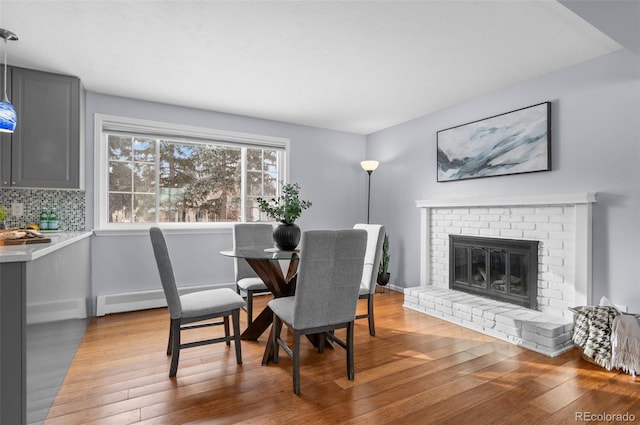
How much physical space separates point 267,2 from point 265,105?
192 centimetres

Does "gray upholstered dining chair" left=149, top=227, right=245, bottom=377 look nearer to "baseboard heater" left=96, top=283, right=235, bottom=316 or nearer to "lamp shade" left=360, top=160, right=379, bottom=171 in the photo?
"baseboard heater" left=96, top=283, right=235, bottom=316

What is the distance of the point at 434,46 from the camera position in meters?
2.53

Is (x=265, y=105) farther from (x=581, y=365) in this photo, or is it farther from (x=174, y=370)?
(x=581, y=365)

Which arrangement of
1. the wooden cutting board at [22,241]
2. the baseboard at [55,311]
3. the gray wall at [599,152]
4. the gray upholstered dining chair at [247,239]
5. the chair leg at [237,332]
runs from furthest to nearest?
the gray upholstered dining chair at [247,239] → the gray wall at [599,152] → the chair leg at [237,332] → the wooden cutting board at [22,241] → the baseboard at [55,311]

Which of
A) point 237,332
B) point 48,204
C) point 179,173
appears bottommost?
point 237,332

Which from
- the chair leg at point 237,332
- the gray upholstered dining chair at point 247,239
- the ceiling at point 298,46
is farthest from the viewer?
the gray upholstered dining chair at point 247,239

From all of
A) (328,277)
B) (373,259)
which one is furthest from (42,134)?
(373,259)

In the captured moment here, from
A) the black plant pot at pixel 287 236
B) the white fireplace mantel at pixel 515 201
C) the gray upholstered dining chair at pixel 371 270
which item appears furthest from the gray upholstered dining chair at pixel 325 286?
the white fireplace mantel at pixel 515 201

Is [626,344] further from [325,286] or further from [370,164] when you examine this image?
[370,164]

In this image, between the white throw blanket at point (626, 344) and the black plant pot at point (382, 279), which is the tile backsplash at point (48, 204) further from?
the white throw blanket at point (626, 344)

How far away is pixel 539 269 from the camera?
121 inches

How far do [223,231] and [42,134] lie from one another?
2.01 meters

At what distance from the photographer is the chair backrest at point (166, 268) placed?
6.88 feet

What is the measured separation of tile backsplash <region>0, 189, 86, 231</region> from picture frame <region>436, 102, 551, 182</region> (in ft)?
13.5
